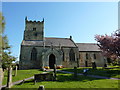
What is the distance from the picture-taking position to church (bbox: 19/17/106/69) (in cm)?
3219

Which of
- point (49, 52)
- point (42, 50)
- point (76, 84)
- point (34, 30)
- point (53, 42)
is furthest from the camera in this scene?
point (34, 30)

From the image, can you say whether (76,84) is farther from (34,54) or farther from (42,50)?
(34,54)

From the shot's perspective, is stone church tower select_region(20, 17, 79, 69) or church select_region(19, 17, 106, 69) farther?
church select_region(19, 17, 106, 69)

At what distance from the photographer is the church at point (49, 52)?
3219cm

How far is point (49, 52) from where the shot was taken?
32.0 m

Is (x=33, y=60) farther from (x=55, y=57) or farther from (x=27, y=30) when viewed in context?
(x=27, y=30)

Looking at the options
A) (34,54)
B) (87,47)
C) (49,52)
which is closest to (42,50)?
(34,54)

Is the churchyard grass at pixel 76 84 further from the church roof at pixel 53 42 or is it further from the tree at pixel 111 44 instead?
the church roof at pixel 53 42

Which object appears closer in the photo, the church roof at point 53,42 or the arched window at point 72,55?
the church roof at point 53,42

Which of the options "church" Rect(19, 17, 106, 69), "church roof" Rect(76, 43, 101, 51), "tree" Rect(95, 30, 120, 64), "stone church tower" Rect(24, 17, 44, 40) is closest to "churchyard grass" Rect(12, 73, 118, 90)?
"tree" Rect(95, 30, 120, 64)

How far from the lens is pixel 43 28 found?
3953 centimetres

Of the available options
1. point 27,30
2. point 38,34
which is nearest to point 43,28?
point 38,34

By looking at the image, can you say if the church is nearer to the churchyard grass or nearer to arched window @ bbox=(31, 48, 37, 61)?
arched window @ bbox=(31, 48, 37, 61)

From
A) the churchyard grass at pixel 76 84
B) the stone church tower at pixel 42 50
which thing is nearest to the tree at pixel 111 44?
the churchyard grass at pixel 76 84
